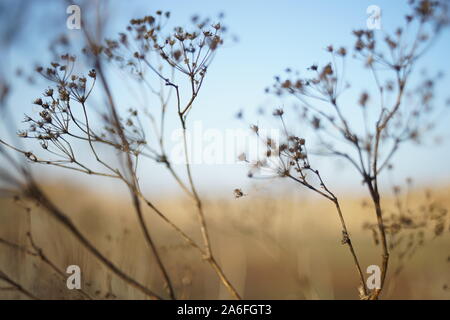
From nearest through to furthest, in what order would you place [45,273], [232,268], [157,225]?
[45,273]
[157,225]
[232,268]

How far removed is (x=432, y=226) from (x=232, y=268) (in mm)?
5886

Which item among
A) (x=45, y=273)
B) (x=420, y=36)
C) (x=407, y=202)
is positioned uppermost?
(x=420, y=36)

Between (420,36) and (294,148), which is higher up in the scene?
(420,36)

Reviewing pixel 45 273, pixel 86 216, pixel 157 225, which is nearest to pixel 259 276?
pixel 157 225

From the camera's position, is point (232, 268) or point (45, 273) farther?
point (232, 268)

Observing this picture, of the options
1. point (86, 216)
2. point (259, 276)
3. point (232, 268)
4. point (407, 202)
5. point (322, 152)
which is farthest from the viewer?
point (259, 276)

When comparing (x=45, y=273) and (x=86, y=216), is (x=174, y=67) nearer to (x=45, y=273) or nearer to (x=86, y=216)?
(x=45, y=273)

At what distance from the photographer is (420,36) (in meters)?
2.45
